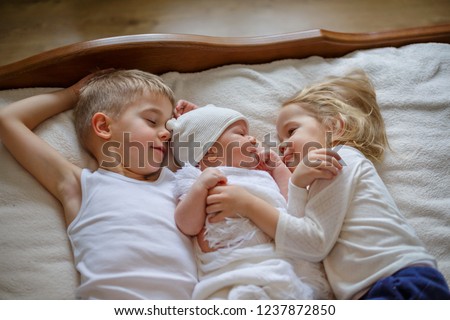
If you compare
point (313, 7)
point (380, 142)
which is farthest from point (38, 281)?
point (313, 7)

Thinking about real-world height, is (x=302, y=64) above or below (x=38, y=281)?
above

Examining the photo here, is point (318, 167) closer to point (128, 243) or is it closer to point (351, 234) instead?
point (351, 234)

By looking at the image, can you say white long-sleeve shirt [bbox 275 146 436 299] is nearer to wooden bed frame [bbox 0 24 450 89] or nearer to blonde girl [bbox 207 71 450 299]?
blonde girl [bbox 207 71 450 299]

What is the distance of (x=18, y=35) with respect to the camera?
6.22ft

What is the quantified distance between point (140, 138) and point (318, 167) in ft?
1.56

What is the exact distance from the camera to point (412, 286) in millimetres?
861

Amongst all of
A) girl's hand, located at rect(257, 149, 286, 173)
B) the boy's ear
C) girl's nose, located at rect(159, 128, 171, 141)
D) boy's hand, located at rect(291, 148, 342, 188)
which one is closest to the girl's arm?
girl's hand, located at rect(257, 149, 286, 173)

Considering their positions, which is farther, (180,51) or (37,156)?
(180,51)

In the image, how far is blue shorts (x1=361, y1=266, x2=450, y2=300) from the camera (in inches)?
34.1

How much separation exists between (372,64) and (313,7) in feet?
2.34

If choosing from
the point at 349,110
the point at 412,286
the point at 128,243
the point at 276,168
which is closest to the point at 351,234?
the point at 412,286
